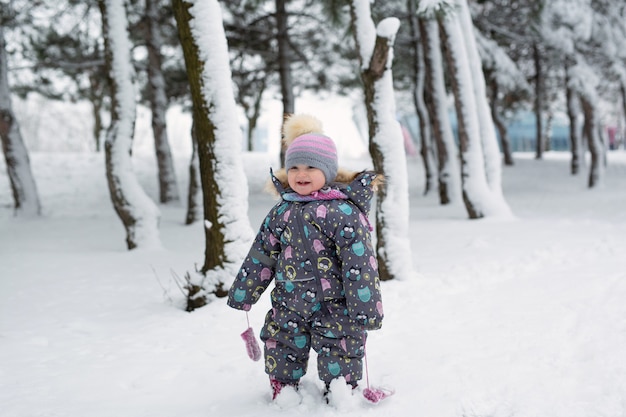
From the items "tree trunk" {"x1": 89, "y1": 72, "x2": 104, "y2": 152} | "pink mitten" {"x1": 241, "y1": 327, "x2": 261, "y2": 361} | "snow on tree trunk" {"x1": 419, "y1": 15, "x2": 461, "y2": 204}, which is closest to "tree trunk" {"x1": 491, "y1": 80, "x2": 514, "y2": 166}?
"snow on tree trunk" {"x1": 419, "y1": 15, "x2": 461, "y2": 204}

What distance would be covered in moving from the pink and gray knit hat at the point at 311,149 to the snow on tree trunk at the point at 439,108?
9.62 m

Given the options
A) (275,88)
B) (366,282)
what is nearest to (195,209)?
(366,282)

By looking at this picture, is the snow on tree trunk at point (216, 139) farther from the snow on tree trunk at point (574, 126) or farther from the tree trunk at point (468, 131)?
the snow on tree trunk at point (574, 126)

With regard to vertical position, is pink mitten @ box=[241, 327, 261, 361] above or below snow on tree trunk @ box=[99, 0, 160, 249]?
below

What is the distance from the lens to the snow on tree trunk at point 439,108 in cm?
1198

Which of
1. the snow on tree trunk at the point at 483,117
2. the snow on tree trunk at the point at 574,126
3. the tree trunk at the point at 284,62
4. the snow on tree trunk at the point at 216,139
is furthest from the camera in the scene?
the snow on tree trunk at the point at 574,126

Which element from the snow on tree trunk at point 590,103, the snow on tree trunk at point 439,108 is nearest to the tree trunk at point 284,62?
the snow on tree trunk at point 439,108

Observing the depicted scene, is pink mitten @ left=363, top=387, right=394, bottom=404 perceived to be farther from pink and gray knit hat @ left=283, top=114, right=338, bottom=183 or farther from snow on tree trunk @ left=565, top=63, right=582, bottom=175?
snow on tree trunk @ left=565, top=63, right=582, bottom=175

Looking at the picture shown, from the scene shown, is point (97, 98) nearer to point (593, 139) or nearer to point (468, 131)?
point (468, 131)

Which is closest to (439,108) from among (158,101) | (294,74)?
(158,101)

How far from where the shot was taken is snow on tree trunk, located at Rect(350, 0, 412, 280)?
17.6 ft

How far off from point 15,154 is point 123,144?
4.95 metres

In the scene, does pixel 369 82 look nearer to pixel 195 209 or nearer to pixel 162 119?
pixel 195 209

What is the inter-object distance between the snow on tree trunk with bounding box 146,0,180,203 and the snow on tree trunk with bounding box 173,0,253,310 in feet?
22.4
